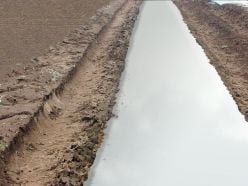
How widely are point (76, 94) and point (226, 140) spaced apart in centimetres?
375

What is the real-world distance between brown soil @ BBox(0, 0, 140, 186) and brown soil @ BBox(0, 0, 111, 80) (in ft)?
1.98

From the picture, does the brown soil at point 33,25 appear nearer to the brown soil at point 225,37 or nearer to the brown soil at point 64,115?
the brown soil at point 64,115

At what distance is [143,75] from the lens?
11516 millimetres

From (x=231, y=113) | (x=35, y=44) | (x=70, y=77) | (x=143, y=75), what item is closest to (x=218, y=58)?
(x=143, y=75)

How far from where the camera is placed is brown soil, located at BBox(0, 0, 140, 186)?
273 inches

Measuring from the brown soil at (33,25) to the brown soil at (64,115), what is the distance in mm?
605

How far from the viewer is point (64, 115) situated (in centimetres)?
902

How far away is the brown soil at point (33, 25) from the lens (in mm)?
11711

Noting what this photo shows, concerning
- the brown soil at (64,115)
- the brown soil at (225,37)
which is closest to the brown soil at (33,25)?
the brown soil at (64,115)

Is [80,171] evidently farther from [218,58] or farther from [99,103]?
[218,58]

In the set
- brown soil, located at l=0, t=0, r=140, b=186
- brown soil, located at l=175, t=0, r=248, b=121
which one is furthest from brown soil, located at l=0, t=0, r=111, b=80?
brown soil, located at l=175, t=0, r=248, b=121

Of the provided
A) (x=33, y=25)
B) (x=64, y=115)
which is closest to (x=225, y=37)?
(x=33, y=25)

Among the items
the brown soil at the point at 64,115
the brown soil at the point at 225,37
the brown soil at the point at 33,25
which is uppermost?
the brown soil at the point at 33,25

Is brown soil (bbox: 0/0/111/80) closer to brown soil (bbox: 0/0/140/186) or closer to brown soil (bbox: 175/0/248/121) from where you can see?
brown soil (bbox: 0/0/140/186)
